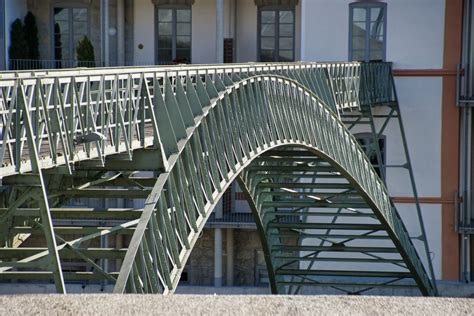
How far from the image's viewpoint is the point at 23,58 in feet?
123

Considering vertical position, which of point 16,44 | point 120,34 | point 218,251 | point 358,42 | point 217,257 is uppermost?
point 120,34

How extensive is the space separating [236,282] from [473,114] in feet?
25.9

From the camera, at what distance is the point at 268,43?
3891cm

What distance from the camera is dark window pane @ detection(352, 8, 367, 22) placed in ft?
119

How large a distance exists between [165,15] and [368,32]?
6542mm

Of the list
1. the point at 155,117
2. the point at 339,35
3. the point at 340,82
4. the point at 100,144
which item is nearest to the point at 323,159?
the point at 340,82

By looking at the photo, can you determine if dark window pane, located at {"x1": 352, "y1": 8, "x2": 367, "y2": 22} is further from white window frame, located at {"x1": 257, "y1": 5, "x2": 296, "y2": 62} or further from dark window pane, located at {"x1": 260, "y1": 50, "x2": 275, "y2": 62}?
dark window pane, located at {"x1": 260, "y1": 50, "x2": 275, "y2": 62}

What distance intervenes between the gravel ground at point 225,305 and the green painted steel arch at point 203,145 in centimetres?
520

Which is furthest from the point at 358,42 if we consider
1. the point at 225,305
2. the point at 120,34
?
the point at 225,305

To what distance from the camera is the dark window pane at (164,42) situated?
39281mm

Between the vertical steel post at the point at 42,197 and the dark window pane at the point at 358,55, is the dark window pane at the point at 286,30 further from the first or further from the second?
the vertical steel post at the point at 42,197

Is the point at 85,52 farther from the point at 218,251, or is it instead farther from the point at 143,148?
the point at 143,148

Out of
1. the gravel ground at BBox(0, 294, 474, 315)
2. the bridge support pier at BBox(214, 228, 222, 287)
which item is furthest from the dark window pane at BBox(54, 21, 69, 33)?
the gravel ground at BBox(0, 294, 474, 315)

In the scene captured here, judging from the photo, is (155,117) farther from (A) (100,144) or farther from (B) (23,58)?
(B) (23,58)
